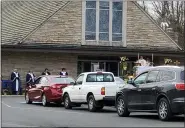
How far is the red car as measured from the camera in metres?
23.5

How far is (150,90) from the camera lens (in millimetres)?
16578

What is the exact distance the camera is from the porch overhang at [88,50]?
35.8 m

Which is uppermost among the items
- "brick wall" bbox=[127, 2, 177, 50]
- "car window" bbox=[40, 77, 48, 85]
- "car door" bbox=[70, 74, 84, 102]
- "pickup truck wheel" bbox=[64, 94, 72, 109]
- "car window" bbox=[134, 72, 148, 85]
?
"brick wall" bbox=[127, 2, 177, 50]

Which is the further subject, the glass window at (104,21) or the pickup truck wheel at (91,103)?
the glass window at (104,21)

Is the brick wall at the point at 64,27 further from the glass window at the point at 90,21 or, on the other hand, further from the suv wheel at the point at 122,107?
the suv wheel at the point at 122,107

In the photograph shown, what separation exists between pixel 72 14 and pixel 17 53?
5.06m

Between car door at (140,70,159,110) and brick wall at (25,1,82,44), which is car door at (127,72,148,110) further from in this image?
brick wall at (25,1,82,44)

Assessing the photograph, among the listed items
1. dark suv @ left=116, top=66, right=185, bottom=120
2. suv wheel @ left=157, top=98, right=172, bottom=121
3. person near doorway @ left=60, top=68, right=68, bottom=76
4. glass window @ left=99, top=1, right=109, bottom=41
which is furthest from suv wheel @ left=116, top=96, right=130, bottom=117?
glass window @ left=99, top=1, right=109, bottom=41

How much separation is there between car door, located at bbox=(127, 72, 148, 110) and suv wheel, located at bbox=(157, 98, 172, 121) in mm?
1212

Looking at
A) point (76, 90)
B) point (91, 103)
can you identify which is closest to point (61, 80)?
point (76, 90)

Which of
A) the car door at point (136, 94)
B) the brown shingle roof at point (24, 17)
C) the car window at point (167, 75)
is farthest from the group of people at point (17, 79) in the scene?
the car window at point (167, 75)

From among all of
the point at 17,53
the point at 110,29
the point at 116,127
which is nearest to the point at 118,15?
the point at 110,29

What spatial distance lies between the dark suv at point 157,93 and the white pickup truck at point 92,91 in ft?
5.31

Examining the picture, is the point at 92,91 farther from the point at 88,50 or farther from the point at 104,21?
the point at 104,21
